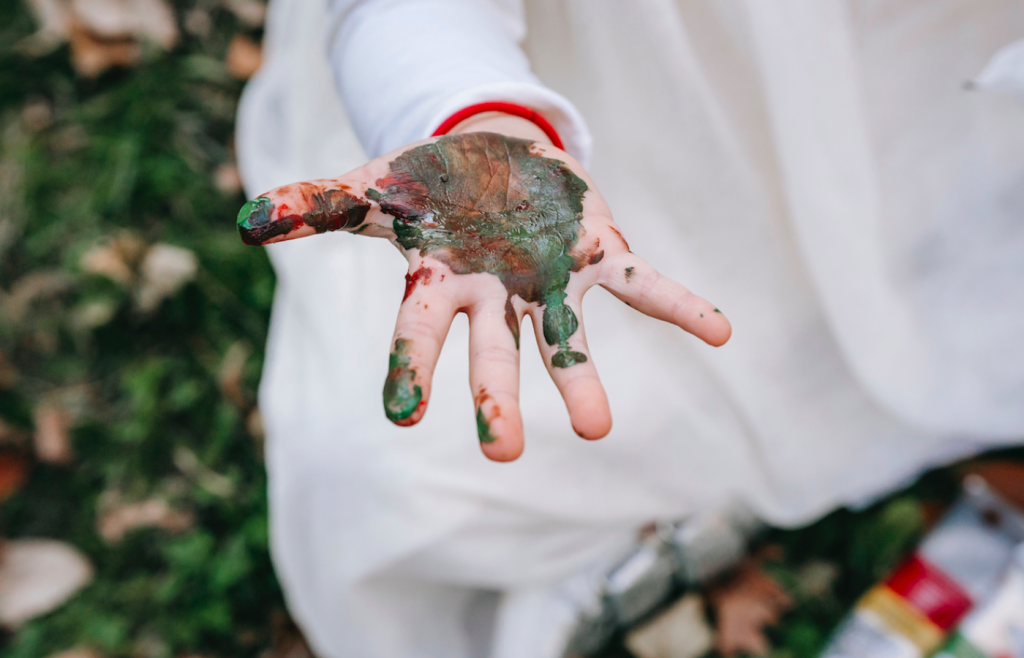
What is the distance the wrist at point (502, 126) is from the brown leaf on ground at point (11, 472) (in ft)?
3.94

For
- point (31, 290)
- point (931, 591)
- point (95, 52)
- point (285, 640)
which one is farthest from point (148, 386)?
point (931, 591)

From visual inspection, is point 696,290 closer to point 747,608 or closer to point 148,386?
point 747,608

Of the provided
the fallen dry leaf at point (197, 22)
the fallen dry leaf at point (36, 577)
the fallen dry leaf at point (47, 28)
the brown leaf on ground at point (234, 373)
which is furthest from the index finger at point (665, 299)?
the fallen dry leaf at point (47, 28)

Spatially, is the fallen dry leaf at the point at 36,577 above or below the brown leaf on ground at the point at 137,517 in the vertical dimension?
below

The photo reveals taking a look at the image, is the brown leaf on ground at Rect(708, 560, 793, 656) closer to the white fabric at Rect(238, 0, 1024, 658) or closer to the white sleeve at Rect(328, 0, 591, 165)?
the white fabric at Rect(238, 0, 1024, 658)

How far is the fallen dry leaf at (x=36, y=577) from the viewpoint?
3.81ft

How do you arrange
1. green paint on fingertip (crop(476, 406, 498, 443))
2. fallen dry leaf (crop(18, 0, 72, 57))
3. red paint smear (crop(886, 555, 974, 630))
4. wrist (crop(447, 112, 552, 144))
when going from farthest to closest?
1. fallen dry leaf (crop(18, 0, 72, 57))
2. red paint smear (crop(886, 555, 974, 630))
3. wrist (crop(447, 112, 552, 144))
4. green paint on fingertip (crop(476, 406, 498, 443))

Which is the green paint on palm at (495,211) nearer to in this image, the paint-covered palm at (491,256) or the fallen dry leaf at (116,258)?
the paint-covered palm at (491,256)

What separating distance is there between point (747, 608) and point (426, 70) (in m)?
1.08

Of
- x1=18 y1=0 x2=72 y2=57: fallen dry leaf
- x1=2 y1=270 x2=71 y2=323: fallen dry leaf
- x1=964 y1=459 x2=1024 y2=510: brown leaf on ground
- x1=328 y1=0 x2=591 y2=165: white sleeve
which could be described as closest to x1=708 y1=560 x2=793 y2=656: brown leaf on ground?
x1=964 y1=459 x2=1024 y2=510: brown leaf on ground

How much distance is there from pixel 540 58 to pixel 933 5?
1.70 feet

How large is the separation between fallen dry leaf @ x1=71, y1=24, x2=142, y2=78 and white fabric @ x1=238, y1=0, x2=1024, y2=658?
1.06 metres

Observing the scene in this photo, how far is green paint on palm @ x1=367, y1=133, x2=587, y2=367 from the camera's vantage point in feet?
2.07

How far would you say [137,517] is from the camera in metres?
1.27
